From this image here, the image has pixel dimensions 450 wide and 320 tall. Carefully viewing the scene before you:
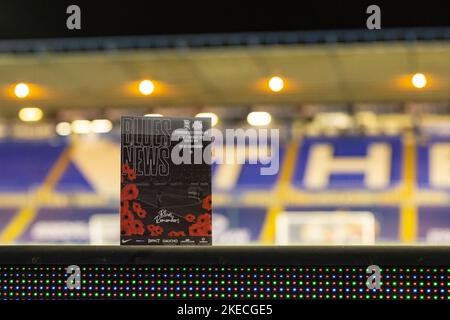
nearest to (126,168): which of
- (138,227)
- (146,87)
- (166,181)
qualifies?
(166,181)

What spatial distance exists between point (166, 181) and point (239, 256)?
0.68m

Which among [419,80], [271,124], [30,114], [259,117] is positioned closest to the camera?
[419,80]

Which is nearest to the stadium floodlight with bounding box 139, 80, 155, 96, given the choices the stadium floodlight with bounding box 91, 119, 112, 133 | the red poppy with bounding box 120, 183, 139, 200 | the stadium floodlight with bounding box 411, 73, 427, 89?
the stadium floodlight with bounding box 91, 119, 112, 133

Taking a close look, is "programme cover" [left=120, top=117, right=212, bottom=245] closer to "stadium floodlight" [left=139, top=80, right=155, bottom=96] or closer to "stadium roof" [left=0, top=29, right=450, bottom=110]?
"stadium roof" [left=0, top=29, right=450, bottom=110]

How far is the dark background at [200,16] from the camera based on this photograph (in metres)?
→ 4.90

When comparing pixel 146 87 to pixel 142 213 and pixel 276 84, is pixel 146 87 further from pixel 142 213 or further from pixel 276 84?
pixel 142 213

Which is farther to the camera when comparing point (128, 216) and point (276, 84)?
point (276, 84)

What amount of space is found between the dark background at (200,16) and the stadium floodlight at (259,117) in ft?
15.6

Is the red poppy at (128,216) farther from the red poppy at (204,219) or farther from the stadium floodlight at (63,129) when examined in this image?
the stadium floodlight at (63,129)

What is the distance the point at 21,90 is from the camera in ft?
28.8

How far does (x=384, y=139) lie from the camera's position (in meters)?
10.6

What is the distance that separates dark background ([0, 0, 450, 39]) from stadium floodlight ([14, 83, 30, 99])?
3.40 metres
